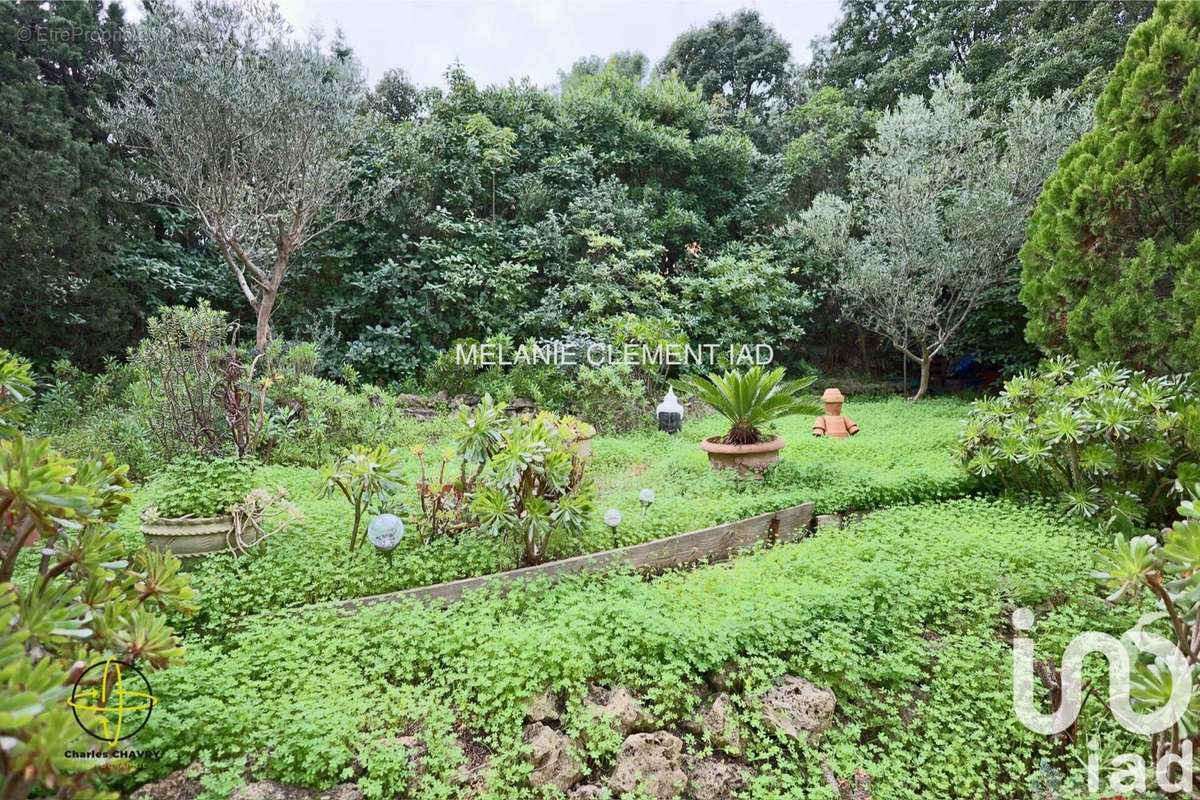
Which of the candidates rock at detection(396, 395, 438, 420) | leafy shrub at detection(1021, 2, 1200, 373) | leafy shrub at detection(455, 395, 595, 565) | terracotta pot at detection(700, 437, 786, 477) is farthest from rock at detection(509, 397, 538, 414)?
leafy shrub at detection(1021, 2, 1200, 373)

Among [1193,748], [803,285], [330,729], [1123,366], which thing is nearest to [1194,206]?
[1123,366]

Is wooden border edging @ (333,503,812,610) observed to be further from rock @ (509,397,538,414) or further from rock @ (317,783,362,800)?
rock @ (509,397,538,414)

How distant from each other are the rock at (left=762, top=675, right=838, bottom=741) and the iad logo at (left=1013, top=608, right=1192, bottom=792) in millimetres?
739

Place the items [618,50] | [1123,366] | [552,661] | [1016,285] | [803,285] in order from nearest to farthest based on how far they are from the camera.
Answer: [552,661], [1123,366], [1016,285], [803,285], [618,50]

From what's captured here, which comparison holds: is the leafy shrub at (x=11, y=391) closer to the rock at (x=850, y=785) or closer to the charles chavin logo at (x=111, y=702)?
the charles chavin logo at (x=111, y=702)

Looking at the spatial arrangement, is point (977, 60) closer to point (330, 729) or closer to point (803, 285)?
point (803, 285)

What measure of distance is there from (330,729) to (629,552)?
1.87m

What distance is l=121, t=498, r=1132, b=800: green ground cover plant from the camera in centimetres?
192

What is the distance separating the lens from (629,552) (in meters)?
3.46

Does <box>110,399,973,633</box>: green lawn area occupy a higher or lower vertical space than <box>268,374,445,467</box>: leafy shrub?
lower

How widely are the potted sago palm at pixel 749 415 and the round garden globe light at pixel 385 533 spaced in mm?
2770

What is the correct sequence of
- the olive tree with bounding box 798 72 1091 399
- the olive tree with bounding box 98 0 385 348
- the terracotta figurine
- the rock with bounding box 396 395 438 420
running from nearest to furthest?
the terracotta figurine < the olive tree with bounding box 98 0 385 348 < the rock with bounding box 396 395 438 420 < the olive tree with bounding box 798 72 1091 399

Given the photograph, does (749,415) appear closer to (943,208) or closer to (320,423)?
(320,423)

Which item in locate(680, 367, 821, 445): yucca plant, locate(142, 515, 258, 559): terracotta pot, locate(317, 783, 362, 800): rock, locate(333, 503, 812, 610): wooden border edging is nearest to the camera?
locate(317, 783, 362, 800): rock
